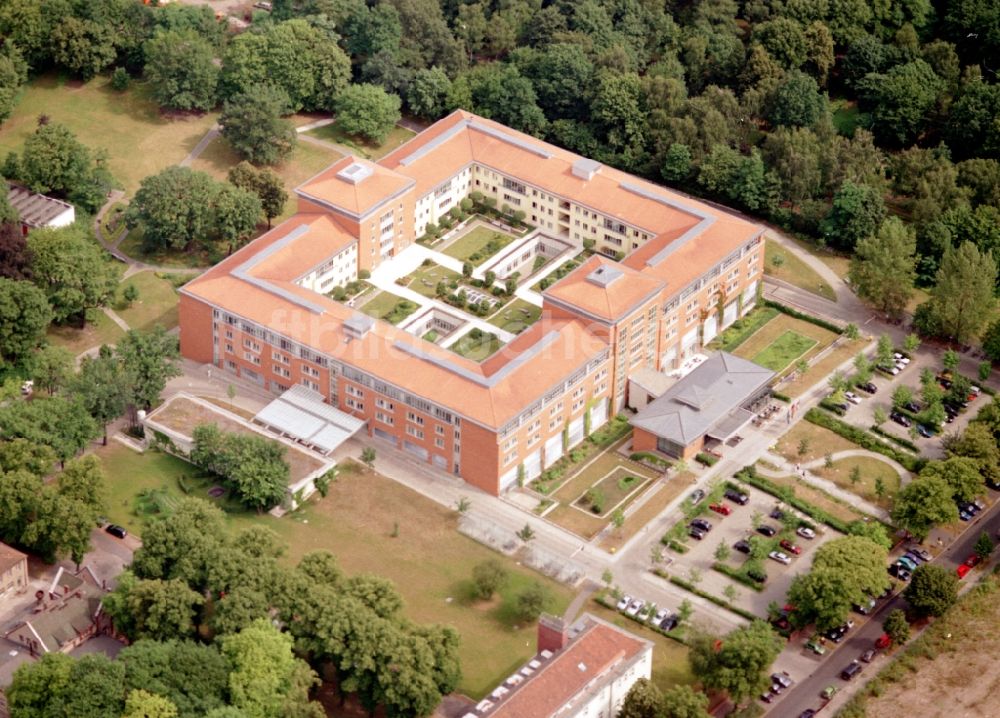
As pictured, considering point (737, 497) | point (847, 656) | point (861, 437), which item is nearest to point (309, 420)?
point (737, 497)

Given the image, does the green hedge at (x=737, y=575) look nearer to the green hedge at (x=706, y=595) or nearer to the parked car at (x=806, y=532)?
the green hedge at (x=706, y=595)

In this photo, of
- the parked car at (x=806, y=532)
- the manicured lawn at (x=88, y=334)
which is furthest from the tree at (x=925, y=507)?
the manicured lawn at (x=88, y=334)

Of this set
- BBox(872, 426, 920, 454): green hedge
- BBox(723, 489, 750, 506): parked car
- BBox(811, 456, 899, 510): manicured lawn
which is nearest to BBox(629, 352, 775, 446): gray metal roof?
BBox(723, 489, 750, 506): parked car

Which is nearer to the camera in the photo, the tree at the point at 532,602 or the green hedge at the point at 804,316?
the tree at the point at 532,602

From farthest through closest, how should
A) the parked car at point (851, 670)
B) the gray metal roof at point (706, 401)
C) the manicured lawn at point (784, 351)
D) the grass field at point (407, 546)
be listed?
the manicured lawn at point (784, 351) → the gray metal roof at point (706, 401) → the grass field at point (407, 546) → the parked car at point (851, 670)

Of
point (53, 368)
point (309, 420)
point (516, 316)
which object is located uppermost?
point (53, 368)

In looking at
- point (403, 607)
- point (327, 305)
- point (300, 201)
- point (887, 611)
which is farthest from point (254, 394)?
point (887, 611)

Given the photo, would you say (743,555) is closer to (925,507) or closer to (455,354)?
(925,507)
